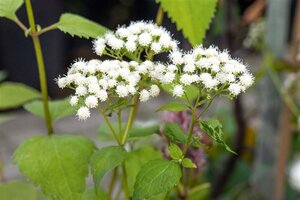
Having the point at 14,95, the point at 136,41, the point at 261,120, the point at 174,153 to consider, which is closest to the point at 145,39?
the point at 136,41

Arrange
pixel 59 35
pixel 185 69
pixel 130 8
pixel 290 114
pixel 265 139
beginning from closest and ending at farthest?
pixel 185 69 → pixel 290 114 → pixel 265 139 → pixel 59 35 → pixel 130 8

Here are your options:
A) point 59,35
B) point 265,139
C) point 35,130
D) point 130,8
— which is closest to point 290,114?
point 265,139

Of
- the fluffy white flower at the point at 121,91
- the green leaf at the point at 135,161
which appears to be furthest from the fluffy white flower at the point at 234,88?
the green leaf at the point at 135,161

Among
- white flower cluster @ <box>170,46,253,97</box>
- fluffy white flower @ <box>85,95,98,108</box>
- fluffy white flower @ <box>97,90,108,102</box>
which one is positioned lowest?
fluffy white flower @ <box>85,95,98,108</box>

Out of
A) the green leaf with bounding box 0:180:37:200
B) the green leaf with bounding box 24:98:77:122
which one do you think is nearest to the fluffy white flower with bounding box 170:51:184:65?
the green leaf with bounding box 24:98:77:122

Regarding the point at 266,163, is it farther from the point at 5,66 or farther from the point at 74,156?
the point at 5,66

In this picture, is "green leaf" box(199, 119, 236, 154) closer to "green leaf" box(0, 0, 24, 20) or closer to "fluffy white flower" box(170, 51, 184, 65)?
"fluffy white flower" box(170, 51, 184, 65)

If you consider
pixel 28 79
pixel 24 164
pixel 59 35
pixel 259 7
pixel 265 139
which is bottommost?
pixel 24 164
